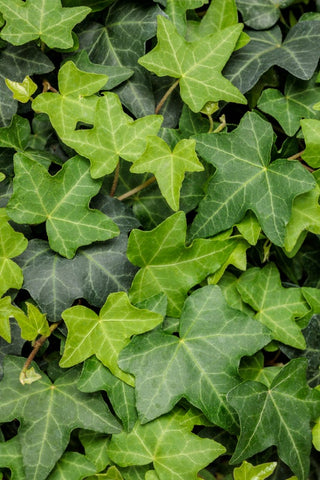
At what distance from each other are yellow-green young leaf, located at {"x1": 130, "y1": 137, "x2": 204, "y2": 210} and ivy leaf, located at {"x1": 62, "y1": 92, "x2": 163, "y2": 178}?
26 millimetres

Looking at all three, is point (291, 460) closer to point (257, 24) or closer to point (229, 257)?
point (229, 257)

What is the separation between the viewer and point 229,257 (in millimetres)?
1038

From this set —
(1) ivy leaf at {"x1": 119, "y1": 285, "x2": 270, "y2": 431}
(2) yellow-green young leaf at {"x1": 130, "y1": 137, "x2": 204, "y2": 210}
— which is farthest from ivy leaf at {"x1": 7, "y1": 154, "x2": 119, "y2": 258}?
(1) ivy leaf at {"x1": 119, "y1": 285, "x2": 270, "y2": 431}

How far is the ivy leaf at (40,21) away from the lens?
3.19 ft

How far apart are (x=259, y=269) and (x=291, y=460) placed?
1.30 ft

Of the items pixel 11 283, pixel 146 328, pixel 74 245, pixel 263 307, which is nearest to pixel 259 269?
pixel 263 307

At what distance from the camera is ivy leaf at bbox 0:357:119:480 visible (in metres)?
1.00

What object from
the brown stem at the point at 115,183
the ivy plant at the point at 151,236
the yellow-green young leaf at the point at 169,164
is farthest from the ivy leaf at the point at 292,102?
the brown stem at the point at 115,183

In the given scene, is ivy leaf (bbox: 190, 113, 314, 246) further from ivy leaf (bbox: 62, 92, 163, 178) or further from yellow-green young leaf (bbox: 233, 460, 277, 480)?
yellow-green young leaf (bbox: 233, 460, 277, 480)

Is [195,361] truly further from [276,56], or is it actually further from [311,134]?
[276,56]

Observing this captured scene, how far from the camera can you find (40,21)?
987mm

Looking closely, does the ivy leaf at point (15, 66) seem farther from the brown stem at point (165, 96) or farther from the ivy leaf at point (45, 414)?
the ivy leaf at point (45, 414)

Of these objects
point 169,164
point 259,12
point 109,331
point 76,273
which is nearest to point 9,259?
point 76,273

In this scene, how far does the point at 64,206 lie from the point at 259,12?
0.60 m
